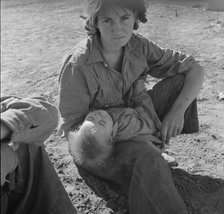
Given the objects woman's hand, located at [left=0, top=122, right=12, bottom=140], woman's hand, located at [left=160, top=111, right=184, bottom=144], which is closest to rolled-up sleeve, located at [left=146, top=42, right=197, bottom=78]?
woman's hand, located at [left=160, top=111, right=184, bottom=144]

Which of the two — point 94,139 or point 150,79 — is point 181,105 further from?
point 150,79

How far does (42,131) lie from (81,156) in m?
0.49

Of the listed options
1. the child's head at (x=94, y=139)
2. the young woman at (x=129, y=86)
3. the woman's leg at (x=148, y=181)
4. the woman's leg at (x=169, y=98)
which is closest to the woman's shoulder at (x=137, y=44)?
the young woman at (x=129, y=86)

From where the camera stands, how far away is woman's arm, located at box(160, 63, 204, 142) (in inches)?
111

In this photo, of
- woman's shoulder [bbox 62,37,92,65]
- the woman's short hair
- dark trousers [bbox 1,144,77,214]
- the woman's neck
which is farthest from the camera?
the woman's neck

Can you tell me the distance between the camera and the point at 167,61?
296cm

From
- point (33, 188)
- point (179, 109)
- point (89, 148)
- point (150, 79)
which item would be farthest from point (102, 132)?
point (150, 79)

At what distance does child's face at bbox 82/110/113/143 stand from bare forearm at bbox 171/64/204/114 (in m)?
0.51

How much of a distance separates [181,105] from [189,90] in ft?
0.37

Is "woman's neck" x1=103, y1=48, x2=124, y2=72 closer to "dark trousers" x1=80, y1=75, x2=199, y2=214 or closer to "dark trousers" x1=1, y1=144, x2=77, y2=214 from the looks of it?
"dark trousers" x1=80, y1=75, x2=199, y2=214

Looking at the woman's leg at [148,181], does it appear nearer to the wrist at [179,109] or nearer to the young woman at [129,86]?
the young woman at [129,86]

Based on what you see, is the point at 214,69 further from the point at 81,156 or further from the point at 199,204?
the point at 81,156

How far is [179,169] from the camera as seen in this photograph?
2.97m

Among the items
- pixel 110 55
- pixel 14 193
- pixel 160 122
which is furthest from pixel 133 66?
pixel 14 193
